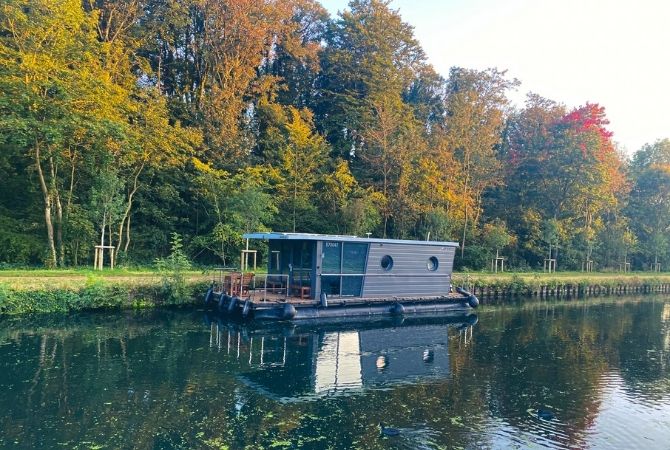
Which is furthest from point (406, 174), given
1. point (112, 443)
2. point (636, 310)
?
point (112, 443)

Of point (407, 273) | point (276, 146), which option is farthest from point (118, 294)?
point (276, 146)

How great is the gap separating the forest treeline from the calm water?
944 cm

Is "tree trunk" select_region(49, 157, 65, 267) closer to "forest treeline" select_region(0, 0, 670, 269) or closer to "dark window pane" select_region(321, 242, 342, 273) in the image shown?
"forest treeline" select_region(0, 0, 670, 269)

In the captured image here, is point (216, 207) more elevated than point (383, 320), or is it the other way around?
point (216, 207)

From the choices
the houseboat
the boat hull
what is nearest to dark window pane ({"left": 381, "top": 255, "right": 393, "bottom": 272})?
the houseboat

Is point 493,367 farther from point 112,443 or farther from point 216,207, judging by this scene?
point 216,207

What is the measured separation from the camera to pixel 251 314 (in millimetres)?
17875

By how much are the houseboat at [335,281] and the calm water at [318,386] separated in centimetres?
114

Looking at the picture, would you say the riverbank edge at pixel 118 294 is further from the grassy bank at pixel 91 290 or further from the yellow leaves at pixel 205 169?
the yellow leaves at pixel 205 169

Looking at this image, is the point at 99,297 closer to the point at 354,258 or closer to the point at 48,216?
the point at 48,216

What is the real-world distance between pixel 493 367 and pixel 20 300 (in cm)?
1527

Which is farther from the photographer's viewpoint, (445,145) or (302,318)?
(445,145)

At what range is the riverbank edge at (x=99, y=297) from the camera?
1644 cm

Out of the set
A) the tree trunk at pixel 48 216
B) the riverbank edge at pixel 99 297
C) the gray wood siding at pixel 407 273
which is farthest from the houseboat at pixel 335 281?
the tree trunk at pixel 48 216
